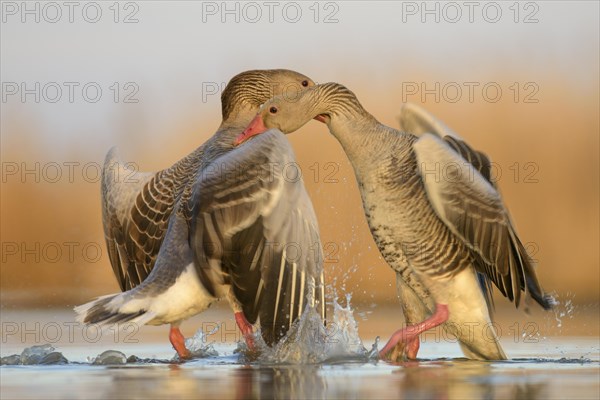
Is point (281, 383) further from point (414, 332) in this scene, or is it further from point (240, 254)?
point (414, 332)

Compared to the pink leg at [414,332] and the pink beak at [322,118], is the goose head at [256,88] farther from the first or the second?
the pink leg at [414,332]

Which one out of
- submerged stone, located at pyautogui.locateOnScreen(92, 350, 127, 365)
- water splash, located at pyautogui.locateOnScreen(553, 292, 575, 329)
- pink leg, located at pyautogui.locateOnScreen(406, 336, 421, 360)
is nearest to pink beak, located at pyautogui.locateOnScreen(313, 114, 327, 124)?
pink leg, located at pyautogui.locateOnScreen(406, 336, 421, 360)

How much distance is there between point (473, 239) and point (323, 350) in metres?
1.57

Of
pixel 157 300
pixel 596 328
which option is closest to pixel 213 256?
pixel 157 300

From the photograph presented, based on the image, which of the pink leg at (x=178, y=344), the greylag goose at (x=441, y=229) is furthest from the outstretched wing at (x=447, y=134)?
the pink leg at (x=178, y=344)

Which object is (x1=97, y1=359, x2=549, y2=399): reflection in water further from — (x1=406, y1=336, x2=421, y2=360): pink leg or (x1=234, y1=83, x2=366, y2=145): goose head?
(x1=234, y1=83, x2=366, y2=145): goose head

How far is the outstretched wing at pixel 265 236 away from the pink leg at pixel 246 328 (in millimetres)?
487

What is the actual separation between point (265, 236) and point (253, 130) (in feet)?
5.31

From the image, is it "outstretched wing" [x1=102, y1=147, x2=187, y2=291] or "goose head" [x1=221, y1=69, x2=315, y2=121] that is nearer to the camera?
"outstretched wing" [x1=102, y1=147, x2=187, y2=291]

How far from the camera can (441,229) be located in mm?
11539

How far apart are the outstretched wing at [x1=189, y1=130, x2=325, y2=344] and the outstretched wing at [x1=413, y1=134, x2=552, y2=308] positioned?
1166 mm

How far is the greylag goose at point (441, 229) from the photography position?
1130 cm

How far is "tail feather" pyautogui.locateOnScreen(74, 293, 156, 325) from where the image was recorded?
414 inches

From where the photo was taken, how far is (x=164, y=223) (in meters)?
12.0
